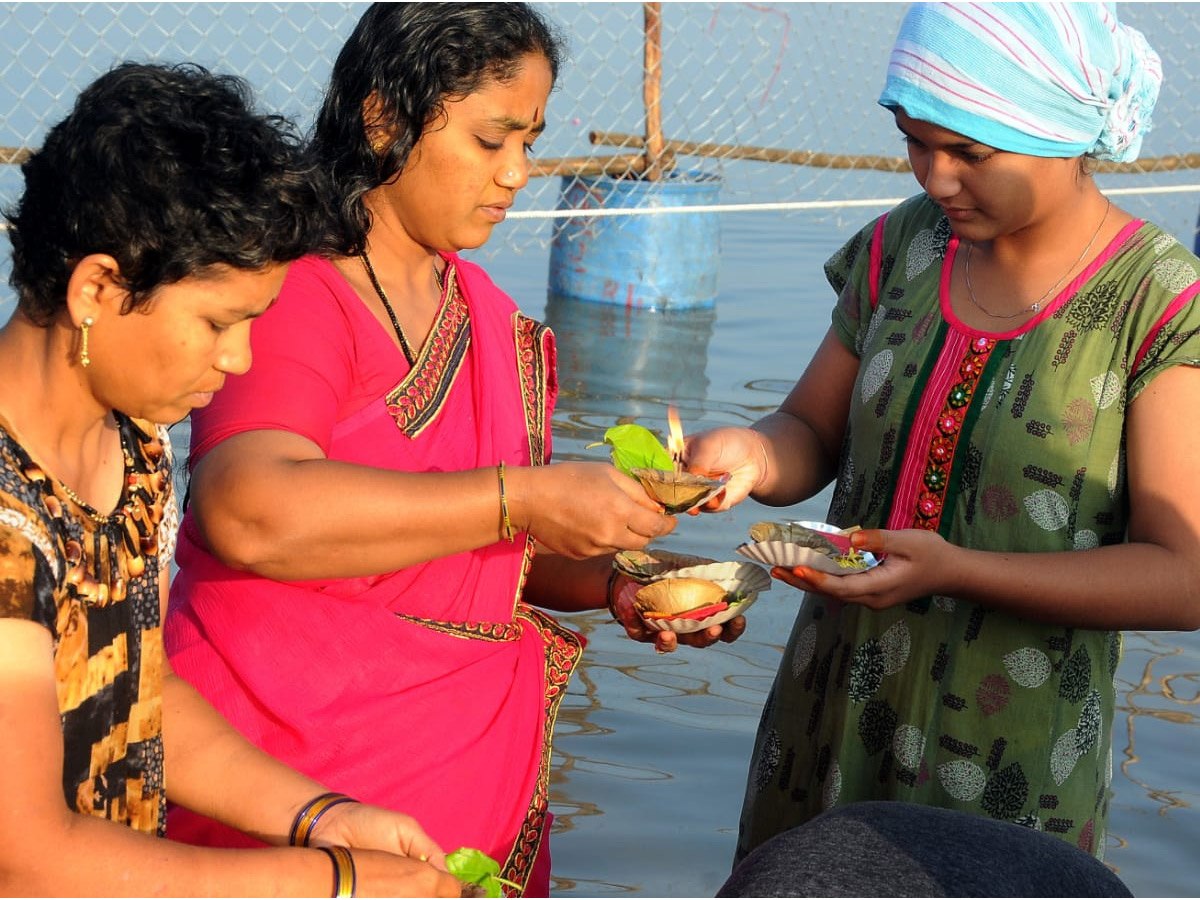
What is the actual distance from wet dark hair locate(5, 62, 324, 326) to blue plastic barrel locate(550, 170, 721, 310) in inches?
316

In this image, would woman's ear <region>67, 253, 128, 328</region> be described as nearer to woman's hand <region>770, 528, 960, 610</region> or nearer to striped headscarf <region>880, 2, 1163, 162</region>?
woman's hand <region>770, 528, 960, 610</region>

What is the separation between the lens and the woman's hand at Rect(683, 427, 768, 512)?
279cm

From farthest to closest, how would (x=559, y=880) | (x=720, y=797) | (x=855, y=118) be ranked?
(x=855, y=118), (x=720, y=797), (x=559, y=880)

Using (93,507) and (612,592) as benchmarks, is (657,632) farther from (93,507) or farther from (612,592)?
(93,507)

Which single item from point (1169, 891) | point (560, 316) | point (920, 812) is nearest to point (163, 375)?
point (920, 812)

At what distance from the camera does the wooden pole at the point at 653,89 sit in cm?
Result: 926

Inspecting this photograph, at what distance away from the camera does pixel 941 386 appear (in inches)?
101

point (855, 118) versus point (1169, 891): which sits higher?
point (855, 118)

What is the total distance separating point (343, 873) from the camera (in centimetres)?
182

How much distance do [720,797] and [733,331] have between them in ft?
20.6

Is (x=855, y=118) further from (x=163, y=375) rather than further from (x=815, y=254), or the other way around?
(x=163, y=375)

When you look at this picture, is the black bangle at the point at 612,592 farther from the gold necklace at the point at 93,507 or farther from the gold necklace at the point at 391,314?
the gold necklace at the point at 93,507

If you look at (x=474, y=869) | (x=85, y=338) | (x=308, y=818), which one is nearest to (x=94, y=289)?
(x=85, y=338)

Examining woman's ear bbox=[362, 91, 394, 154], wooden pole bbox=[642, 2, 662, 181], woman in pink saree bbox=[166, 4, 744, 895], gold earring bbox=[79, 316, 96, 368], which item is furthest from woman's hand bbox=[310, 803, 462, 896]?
wooden pole bbox=[642, 2, 662, 181]
